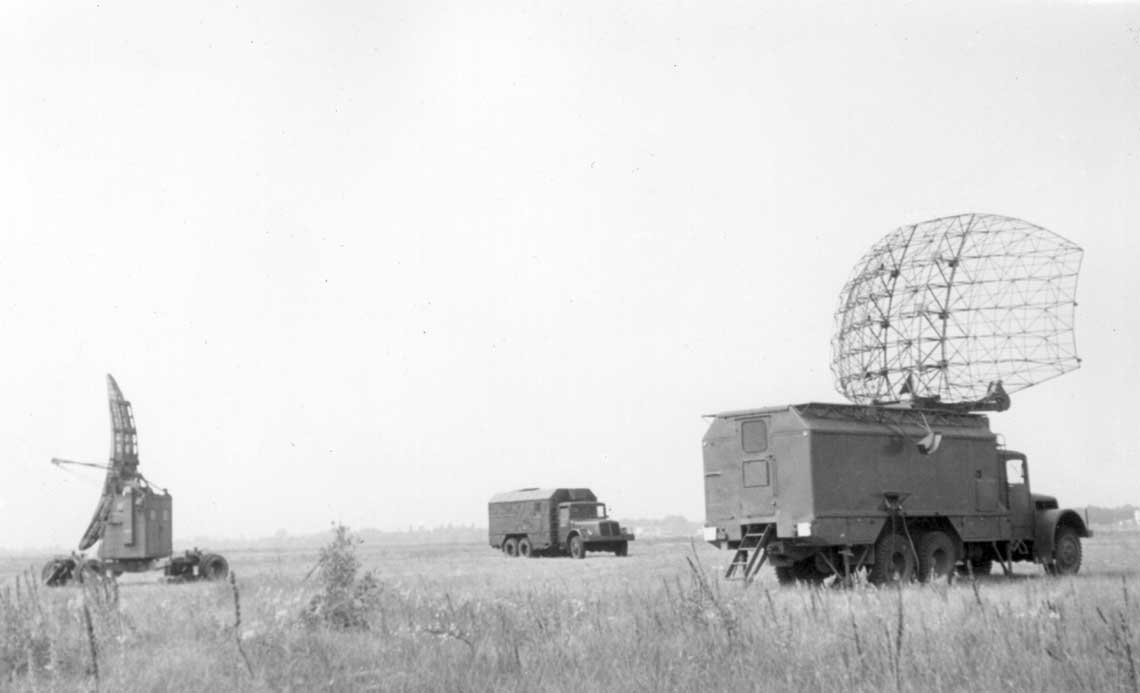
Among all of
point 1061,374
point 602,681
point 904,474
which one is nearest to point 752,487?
point 904,474

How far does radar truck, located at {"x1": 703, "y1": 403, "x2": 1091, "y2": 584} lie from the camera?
16219mm

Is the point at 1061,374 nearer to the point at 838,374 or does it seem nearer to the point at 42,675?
the point at 838,374

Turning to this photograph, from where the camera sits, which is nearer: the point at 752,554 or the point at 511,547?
the point at 752,554

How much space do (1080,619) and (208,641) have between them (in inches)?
265

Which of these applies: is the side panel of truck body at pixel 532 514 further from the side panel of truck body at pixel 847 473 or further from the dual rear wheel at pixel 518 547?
the side panel of truck body at pixel 847 473

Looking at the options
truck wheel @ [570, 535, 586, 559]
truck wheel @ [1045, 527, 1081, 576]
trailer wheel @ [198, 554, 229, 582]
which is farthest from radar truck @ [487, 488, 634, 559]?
truck wheel @ [1045, 527, 1081, 576]

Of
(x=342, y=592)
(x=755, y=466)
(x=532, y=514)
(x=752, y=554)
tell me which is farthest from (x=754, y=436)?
(x=532, y=514)

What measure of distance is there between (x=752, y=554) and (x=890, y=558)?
2210 mm

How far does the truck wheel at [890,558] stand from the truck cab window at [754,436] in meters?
2.42

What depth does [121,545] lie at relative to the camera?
2573cm

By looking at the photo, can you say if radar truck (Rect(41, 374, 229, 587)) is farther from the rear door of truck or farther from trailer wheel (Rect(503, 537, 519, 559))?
trailer wheel (Rect(503, 537, 519, 559))

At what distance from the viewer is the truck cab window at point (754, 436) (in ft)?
55.3

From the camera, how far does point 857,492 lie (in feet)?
54.5

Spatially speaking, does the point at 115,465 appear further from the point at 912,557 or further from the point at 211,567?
the point at 912,557
